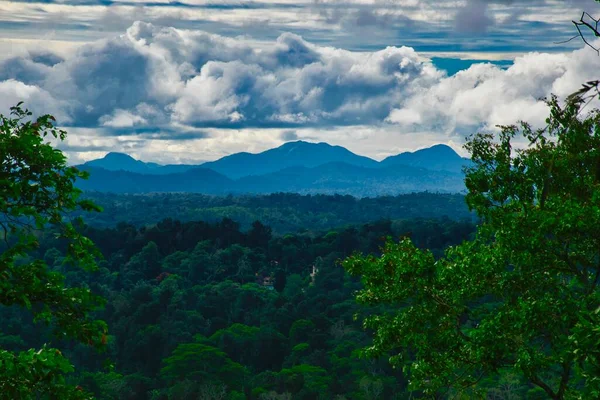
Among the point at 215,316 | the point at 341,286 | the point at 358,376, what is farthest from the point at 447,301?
the point at 341,286

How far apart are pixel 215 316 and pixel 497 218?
213 ft

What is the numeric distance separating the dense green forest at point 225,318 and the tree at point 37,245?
0.92 m

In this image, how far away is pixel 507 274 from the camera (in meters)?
13.6

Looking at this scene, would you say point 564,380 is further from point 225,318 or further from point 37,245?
point 225,318

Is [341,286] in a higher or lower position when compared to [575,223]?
lower

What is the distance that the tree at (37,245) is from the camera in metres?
8.32

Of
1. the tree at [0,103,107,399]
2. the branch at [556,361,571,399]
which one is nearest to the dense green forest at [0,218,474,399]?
the tree at [0,103,107,399]

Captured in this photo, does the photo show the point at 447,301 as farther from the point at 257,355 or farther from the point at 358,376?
the point at 257,355

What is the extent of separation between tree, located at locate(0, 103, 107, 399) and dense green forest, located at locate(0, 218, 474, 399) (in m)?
0.92

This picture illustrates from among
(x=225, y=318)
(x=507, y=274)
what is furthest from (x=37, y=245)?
(x=225, y=318)

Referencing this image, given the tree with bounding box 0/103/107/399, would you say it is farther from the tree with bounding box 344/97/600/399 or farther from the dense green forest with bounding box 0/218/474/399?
the tree with bounding box 344/97/600/399

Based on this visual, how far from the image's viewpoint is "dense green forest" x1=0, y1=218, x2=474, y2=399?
51.7 metres

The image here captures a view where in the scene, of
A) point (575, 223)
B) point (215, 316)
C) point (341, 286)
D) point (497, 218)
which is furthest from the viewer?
point (341, 286)

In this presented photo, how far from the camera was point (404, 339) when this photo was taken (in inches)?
555
